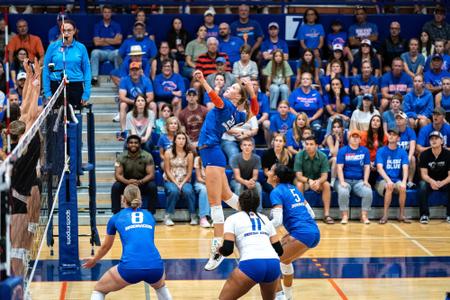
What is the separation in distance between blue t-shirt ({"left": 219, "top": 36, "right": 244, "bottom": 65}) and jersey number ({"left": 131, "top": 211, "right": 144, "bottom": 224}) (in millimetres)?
10814

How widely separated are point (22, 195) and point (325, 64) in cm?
1319

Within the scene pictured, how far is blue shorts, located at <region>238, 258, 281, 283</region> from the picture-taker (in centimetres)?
1062

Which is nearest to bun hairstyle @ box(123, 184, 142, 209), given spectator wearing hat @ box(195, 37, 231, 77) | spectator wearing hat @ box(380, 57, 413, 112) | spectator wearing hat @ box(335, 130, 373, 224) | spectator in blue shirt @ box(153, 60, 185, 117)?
spectator wearing hat @ box(335, 130, 373, 224)

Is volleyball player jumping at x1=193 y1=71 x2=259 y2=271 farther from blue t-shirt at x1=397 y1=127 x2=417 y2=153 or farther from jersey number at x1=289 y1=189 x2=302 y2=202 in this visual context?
blue t-shirt at x1=397 y1=127 x2=417 y2=153

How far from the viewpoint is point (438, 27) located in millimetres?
22953

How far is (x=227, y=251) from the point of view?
1072 cm

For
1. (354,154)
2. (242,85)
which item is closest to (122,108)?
(354,154)

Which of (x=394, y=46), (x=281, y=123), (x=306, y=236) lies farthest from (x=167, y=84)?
(x=306, y=236)

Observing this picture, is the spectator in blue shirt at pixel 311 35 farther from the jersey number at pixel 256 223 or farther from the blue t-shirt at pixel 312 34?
the jersey number at pixel 256 223

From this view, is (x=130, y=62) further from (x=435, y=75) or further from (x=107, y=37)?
(x=435, y=75)

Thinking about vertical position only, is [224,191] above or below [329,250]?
above

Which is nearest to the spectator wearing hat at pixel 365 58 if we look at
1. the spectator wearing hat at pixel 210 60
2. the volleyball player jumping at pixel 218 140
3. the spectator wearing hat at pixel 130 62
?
the spectator wearing hat at pixel 210 60

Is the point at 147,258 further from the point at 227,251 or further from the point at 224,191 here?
the point at 224,191

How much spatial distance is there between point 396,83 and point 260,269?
1193cm
